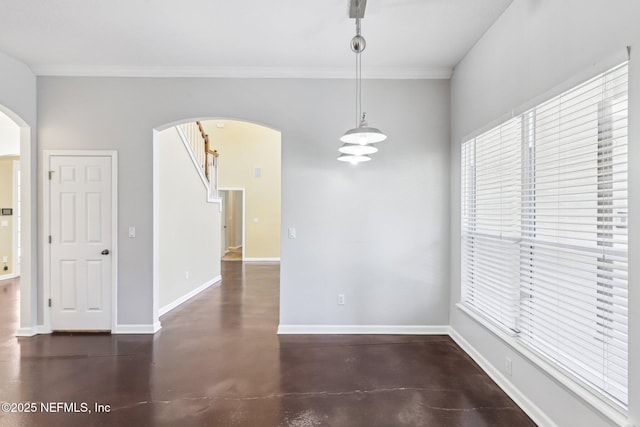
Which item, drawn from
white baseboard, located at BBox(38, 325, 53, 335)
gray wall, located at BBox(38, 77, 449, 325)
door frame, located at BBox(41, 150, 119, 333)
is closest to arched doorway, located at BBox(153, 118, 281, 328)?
gray wall, located at BBox(38, 77, 449, 325)

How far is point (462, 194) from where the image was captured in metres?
3.39

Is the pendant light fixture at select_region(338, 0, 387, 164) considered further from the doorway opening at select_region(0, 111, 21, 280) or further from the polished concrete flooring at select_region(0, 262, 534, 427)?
the doorway opening at select_region(0, 111, 21, 280)

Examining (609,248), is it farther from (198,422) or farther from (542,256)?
(198,422)

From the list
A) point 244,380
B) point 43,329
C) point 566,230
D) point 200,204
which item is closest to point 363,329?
point 244,380

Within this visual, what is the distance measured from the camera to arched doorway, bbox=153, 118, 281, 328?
425cm

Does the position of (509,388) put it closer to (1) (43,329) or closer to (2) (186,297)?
(2) (186,297)

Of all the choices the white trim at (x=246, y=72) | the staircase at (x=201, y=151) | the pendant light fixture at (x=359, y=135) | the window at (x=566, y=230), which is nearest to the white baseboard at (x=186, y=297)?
the staircase at (x=201, y=151)

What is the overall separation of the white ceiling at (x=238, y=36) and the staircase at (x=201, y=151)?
1498 mm

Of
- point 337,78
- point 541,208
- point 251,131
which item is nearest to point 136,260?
point 337,78

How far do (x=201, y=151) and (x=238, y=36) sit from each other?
3400 mm

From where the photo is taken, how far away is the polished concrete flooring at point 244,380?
7.23 ft

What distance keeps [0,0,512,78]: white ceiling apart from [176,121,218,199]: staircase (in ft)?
4.92

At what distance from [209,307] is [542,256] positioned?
13.8 ft

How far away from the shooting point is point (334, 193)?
3.68 m
